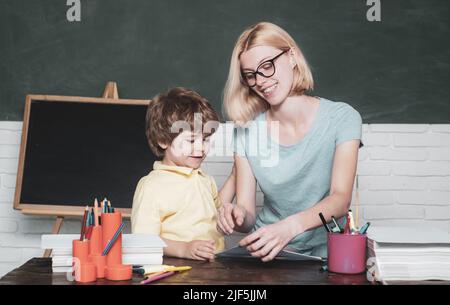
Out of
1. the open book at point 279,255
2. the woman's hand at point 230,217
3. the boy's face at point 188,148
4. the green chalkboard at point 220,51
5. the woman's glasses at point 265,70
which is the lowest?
the open book at point 279,255

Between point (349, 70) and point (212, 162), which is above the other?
point (349, 70)

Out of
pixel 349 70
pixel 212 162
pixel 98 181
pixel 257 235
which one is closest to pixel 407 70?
pixel 349 70

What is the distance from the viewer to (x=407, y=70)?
292cm

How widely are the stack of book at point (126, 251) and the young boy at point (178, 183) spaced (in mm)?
202

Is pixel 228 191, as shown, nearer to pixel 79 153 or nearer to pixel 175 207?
pixel 175 207

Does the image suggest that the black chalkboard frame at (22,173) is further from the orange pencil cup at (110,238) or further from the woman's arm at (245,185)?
the orange pencil cup at (110,238)

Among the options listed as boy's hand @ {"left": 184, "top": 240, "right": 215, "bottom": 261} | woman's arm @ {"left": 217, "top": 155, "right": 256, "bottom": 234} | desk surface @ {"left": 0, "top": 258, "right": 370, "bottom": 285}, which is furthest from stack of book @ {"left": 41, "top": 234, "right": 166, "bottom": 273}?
woman's arm @ {"left": 217, "top": 155, "right": 256, "bottom": 234}

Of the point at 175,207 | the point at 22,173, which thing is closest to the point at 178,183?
the point at 175,207

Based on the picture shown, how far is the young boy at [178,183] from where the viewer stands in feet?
5.15

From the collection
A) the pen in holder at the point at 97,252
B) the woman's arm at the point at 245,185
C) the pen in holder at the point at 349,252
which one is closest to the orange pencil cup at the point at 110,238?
the pen in holder at the point at 97,252
